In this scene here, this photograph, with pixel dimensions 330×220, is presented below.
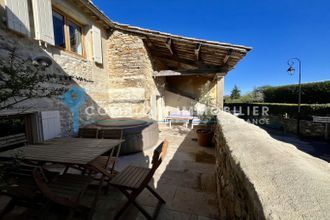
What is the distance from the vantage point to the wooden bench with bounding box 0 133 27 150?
3013mm

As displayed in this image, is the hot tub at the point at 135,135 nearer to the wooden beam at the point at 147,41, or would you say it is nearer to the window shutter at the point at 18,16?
the window shutter at the point at 18,16

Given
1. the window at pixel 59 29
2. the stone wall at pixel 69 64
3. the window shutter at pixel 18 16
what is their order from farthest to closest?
1. the window at pixel 59 29
2. the stone wall at pixel 69 64
3. the window shutter at pixel 18 16

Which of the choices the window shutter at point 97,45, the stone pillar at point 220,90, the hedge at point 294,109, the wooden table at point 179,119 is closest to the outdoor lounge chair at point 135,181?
the window shutter at point 97,45

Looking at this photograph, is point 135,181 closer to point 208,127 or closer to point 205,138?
point 205,138

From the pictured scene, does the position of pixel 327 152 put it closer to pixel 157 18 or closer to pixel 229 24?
pixel 229 24

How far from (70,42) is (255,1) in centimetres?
744

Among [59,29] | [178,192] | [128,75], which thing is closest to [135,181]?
[178,192]

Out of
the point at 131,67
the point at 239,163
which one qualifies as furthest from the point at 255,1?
the point at 239,163

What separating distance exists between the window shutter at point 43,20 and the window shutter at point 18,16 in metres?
0.16

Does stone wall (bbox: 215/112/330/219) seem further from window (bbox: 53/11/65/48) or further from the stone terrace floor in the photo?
window (bbox: 53/11/65/48)

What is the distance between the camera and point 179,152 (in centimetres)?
443

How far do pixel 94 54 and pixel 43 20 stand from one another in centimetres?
184

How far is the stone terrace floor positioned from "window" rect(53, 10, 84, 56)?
3.55 m

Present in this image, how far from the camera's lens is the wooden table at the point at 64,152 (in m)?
2.02
